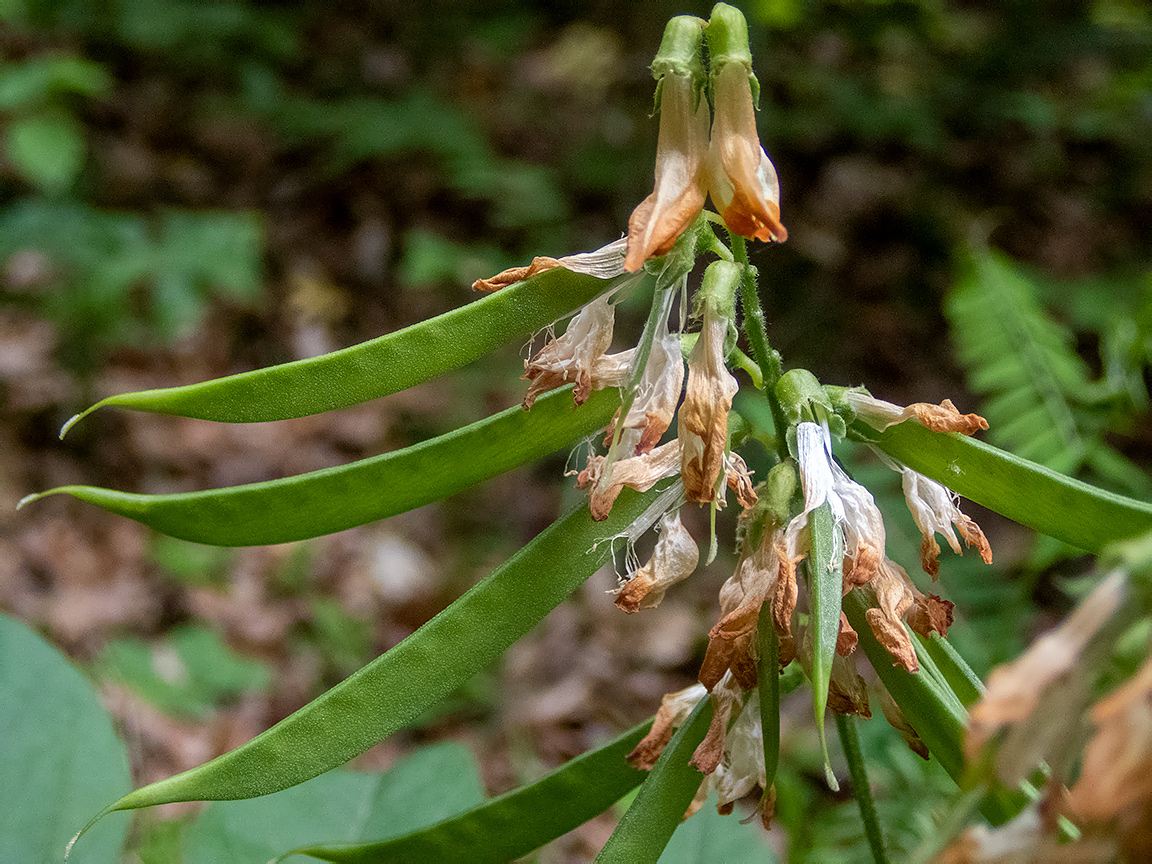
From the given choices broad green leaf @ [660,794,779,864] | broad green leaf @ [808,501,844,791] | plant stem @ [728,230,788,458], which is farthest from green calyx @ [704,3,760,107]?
broad green leaf @ [660,794,779,864]

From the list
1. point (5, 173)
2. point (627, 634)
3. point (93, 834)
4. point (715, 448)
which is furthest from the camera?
point (5, 173)

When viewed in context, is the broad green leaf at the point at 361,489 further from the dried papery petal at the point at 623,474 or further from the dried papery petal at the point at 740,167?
the dried papery petal at the point at 740,167

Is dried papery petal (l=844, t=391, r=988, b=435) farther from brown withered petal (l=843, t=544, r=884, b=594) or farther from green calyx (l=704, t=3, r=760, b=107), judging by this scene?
green calyx (l=704, t=3, r=760, b=107)

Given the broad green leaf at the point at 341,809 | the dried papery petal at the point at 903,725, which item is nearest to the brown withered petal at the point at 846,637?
the dried papery petal at the point at 903,725

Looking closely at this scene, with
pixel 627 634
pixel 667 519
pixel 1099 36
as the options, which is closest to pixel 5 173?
pixel 627 634

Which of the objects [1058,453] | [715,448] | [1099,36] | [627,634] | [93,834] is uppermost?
[715,448]

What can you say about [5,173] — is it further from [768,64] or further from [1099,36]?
[1099,36]

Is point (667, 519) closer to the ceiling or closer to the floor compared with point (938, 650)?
closer to the ceiling
